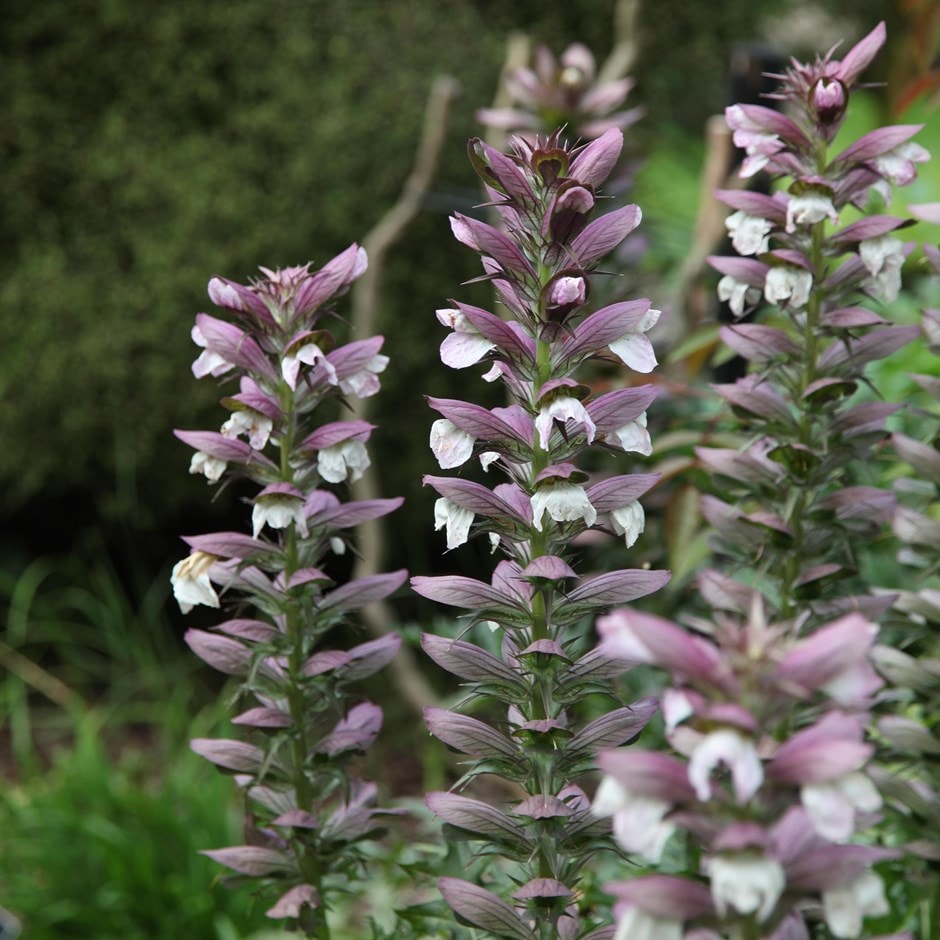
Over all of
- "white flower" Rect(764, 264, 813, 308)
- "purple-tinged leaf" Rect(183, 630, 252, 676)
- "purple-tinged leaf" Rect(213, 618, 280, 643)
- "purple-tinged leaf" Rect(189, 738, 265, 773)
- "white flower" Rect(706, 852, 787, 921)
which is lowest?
"purple-tinged leaf" Rect(189, 738, 265, 773)

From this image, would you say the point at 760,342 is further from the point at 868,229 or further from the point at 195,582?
the point at 195,582

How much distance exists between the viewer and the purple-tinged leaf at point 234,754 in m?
1.41

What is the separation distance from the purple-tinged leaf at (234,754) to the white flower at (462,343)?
57 centimetres

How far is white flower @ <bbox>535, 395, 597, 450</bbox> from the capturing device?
107cm

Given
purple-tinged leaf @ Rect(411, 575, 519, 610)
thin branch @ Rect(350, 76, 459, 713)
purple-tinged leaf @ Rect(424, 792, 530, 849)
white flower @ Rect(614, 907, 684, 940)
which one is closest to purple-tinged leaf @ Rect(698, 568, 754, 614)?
purple-tinged leaf @ Rect(411, 575, 519, 610)

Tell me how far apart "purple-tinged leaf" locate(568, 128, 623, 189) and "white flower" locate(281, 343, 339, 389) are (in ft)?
1.08

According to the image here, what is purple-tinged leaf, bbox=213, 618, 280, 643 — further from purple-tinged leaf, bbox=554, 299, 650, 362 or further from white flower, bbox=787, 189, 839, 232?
white flower, bbox=787, 189, 839, 232

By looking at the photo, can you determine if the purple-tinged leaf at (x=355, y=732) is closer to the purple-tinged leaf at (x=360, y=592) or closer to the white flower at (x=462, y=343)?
the purple-tinged leaf at (x=360, y=592)

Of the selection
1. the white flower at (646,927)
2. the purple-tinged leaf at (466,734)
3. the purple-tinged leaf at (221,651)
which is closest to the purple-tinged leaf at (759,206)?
the purple-tinged leaf at (466,734)

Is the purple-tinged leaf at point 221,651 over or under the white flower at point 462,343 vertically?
under

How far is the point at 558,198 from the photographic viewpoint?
110cm

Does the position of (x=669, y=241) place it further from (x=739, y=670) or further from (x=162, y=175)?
(x=739, y=670)

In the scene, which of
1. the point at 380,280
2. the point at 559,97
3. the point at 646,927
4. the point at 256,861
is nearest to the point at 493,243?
the point at 646,927

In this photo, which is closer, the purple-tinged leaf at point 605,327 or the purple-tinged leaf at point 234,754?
the purple-tinged leaf at point 605,327
